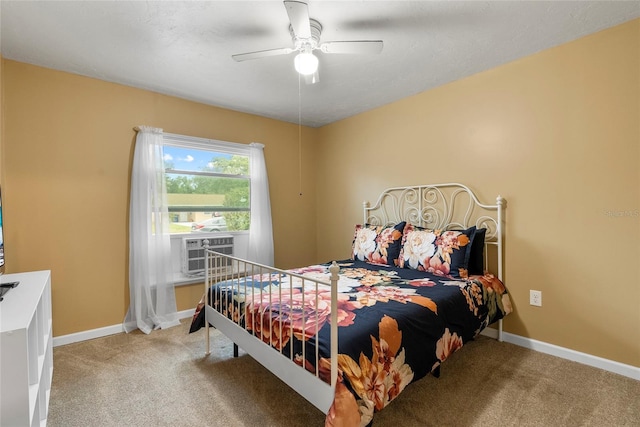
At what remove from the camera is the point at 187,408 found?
1.75 m

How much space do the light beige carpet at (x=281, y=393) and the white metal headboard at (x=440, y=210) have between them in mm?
840

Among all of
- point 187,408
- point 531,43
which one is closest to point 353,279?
point 187,408

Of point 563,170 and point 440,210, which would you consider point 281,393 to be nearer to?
point 440,210

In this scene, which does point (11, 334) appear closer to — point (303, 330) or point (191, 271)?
point (303, 330)

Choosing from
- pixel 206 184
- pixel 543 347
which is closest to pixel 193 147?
pixel 206 184

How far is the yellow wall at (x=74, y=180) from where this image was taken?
2.41m

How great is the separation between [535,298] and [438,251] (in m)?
0.84

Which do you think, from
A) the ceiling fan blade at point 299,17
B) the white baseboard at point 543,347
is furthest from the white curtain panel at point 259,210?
the ceiling fan blade at point 299,17

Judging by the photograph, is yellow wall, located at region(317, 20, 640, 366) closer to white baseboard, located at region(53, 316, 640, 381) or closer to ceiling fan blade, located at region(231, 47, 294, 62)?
white baseboard, located at region(53, 316, 640, 381)

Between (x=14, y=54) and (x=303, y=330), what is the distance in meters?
3.02

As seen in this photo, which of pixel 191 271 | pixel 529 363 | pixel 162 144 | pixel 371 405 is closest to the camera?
pixel 371 405

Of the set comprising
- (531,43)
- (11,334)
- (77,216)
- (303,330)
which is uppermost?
(531,43)

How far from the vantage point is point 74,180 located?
8.63ft

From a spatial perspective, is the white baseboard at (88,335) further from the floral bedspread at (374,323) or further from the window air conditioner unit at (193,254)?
the floral bedspread at (374,323)
